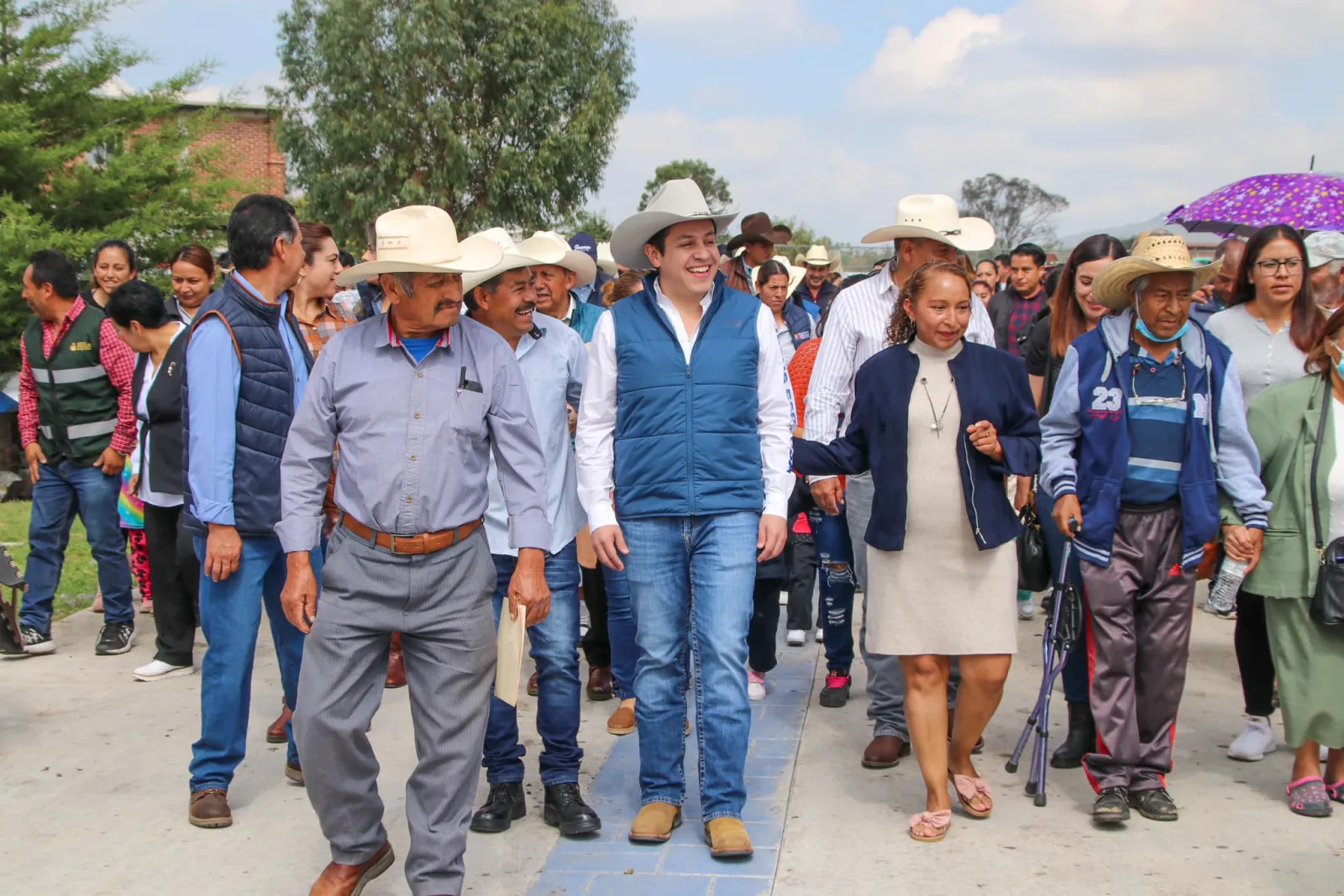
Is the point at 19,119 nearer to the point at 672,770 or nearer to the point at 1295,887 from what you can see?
the point at 672,770

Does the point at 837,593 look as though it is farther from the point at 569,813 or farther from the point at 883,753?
the point at 569,813

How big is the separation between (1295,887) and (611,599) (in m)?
2.93

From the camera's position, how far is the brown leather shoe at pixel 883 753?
5.49 meters

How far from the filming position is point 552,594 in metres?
4.88

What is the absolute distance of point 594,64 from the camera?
117 feet

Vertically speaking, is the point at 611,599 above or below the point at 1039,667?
above

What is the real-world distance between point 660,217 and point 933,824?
7.75ft

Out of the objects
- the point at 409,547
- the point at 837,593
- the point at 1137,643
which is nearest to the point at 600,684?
the point at 837,593

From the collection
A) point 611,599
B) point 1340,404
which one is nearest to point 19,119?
point 611,599

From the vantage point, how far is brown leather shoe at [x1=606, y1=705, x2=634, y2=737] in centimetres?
600

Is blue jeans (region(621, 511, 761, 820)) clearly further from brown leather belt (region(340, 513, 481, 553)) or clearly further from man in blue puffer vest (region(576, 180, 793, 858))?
brown leather belt (region(340, 513, 481, 553))

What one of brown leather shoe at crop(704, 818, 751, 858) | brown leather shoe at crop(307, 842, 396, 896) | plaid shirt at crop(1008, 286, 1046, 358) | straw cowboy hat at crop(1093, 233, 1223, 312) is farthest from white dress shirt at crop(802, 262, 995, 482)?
plaid shirt at crop(1008, 286, 1046, 358)

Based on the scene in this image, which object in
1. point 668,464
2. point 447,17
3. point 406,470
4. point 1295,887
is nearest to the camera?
point 406,470

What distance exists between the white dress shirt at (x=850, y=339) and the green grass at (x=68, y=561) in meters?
5.57
